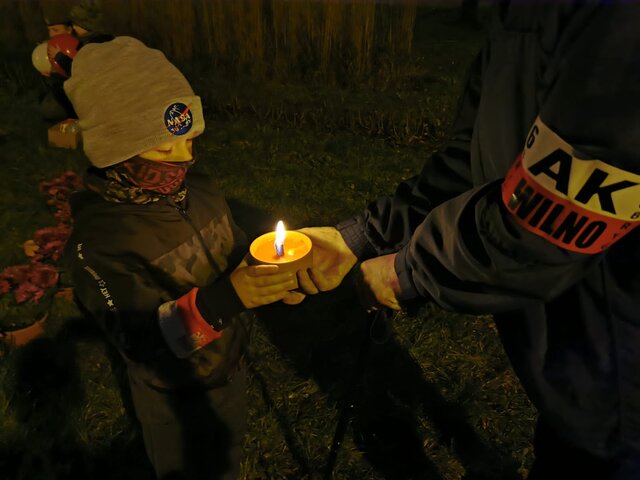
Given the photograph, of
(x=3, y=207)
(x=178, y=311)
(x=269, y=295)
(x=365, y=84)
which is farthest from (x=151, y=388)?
(x=365, y=84)

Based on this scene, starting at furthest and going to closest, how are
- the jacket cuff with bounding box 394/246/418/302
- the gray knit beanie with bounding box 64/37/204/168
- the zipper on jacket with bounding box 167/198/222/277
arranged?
the zipper on jacket with bounding box 167/198/222/277, the gray knit beanie with bounding box 64/37/204/168, the jacket cuff with bounding box 394/246/418/302

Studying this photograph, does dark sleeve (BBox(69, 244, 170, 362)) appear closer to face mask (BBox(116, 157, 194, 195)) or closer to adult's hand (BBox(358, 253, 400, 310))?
face mask (BBox(116, 157, 194, 195))

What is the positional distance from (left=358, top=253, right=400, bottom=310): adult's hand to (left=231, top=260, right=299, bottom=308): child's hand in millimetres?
268

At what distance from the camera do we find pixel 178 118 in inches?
88.5

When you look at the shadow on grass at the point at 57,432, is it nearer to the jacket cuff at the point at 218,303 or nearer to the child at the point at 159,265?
the child at the point at 159,265

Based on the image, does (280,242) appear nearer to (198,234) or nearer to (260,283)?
(260,283)

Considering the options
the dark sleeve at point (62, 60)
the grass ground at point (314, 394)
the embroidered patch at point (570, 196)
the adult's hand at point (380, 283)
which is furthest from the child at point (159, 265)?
the dark sleeve at point (62, 60)

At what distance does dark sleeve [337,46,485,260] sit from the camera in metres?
2.03

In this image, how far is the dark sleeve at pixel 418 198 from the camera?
6.66 ft

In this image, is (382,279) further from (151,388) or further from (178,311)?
(151,388)

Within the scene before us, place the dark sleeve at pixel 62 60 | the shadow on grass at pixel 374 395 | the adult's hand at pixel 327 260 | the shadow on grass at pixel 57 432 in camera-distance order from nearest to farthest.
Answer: the adult's hand at pixel 327 260 < the shadow on grass at pixel 57 432 < the shadow on grass at pixel 374 395 < the dark sleeve at pixel 62 60

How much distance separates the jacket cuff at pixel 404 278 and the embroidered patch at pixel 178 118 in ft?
4.16

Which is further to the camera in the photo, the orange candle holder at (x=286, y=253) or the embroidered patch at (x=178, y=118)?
the embroidered patch at (x=178, y=118)

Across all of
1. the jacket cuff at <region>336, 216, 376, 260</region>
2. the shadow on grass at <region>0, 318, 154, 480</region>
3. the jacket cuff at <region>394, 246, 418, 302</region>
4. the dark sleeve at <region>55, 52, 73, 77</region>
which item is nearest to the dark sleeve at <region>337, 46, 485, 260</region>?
the jacket cuff at <region>336, 216, 376, 260</region>
